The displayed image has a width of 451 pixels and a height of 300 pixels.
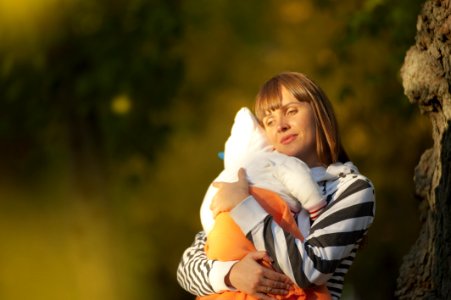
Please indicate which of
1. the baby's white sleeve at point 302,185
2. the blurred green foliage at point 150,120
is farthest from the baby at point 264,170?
the blurred green foliage at point 150,120

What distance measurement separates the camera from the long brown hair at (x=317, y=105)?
14.4 feet

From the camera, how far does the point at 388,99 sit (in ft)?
40.8

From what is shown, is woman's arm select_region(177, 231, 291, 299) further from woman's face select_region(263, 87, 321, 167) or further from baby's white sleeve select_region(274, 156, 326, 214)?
woman's face select_region(263, 87, 321, 167)

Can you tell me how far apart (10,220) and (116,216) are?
2101mm

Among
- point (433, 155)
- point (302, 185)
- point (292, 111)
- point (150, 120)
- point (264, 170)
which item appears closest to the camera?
point (302, 185)

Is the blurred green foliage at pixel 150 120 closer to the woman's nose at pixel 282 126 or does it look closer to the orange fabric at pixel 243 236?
the woman's nose at pixel 282 126

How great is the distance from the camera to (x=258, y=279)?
160 inches

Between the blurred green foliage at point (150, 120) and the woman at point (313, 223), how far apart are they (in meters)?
6.53

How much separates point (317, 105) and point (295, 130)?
0.14m

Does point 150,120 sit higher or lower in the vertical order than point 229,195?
higher

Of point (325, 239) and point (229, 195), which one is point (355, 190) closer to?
point (325, 239)

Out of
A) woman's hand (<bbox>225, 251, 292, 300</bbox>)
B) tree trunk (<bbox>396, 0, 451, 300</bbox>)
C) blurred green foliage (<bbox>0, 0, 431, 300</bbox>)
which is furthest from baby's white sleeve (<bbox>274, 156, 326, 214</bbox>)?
blurred green foliage (<bbox>0, 0, 431, 300</bbox>)

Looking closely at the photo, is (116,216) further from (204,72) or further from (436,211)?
(436,211)

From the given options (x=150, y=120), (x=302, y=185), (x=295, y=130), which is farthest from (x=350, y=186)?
(x=150, y=120)
